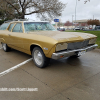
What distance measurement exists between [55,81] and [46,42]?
1.15m

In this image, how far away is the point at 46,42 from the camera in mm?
3402

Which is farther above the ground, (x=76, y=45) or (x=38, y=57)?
(x=76, y=45)

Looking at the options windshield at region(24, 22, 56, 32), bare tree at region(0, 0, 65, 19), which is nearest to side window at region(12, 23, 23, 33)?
windshield at region(24, 22, 56, 32)

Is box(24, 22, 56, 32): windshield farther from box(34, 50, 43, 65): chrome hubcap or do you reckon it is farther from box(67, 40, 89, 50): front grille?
box(67, 40, 89, 50): front grille

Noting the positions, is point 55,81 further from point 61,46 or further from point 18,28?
point 18,28

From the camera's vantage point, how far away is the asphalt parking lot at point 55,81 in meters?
2.54

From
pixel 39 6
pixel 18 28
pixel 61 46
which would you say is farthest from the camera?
pixel 39 6

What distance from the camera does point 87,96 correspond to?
251 centimetres

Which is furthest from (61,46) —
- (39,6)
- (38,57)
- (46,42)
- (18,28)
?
(39,6)

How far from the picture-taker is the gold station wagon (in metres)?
3.32

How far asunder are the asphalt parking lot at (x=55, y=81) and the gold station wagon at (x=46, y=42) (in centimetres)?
51

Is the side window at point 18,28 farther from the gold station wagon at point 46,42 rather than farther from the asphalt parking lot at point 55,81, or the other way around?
the asphalt parking lot at point 55,81

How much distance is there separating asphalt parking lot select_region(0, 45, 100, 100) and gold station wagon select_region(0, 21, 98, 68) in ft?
1.69

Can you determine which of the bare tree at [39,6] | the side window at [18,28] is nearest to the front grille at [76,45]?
the side window at [18,28]
